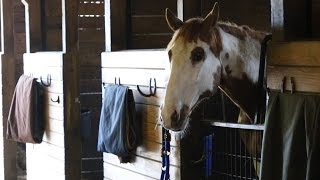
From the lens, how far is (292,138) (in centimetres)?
173

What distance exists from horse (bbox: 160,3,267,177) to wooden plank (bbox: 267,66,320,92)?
0.25m

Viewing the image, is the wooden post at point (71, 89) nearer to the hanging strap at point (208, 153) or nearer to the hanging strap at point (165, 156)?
the hanging strap at point (165, 156)

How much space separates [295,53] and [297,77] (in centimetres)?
8

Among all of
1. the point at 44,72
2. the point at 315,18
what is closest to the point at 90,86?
the point at 44,72

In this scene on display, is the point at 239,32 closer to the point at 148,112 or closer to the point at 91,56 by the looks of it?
the point at 148,112

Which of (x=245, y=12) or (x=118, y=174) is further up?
(x=245, y=12)

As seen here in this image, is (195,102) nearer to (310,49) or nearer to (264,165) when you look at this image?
(264,165)

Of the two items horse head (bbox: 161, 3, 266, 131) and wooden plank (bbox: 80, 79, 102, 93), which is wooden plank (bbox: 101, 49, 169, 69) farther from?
wooden plank (bbox: 80, 79, 102, 93)

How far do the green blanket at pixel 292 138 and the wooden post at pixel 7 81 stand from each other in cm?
343

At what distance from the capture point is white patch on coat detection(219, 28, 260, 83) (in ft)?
7.07

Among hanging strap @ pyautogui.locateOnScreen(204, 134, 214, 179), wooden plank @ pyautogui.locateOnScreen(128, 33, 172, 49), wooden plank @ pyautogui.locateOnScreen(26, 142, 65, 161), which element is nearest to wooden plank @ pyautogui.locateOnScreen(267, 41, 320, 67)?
hanging strap @ pyautogui.locateOnScreen(204, 134, 214, 179)

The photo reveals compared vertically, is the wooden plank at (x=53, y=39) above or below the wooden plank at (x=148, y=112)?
above

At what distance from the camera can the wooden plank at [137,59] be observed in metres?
2.62

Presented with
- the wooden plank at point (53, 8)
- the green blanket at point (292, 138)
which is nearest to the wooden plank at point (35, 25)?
the wooden plank at point (53, 8)
